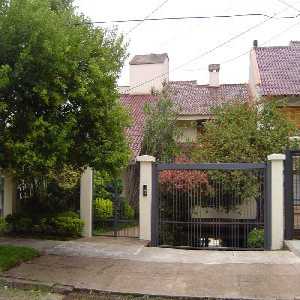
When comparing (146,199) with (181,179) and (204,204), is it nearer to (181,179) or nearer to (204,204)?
(181,179)

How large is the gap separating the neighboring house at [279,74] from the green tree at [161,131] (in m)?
3.60

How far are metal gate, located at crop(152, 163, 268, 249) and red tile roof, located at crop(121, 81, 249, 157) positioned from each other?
831 centimetres

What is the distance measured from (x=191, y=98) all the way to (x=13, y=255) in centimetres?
1768

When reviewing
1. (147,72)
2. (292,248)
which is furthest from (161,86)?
(292,248)

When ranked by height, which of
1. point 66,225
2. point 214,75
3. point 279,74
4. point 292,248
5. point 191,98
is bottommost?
point 292,248

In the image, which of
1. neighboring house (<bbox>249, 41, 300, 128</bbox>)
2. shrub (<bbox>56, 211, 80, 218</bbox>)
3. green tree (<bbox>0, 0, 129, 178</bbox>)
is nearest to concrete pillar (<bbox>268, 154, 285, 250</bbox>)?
green tree (<bbox>0, 0, 129, 178</bbox>)

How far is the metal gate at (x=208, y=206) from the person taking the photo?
1311 cm

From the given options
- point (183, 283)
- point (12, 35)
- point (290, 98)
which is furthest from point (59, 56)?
point (290, 98)

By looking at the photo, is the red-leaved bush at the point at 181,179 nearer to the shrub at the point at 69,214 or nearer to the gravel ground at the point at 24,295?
the shrub at the point at 69,214

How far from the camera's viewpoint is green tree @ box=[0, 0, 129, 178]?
30.2 ft

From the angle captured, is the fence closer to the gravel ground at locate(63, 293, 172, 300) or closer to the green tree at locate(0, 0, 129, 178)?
the green tree at locate(0, 0, 129, 178)

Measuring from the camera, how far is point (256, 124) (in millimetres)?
16641

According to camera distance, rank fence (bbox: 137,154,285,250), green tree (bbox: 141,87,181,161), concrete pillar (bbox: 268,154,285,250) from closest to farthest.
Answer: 1. concrete pillar (bbox: 268,154,285,250)
2. fence (bbox: 137,154,285,250)
3. green tree (bbox: 141,87,181,161)

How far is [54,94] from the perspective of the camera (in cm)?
959
